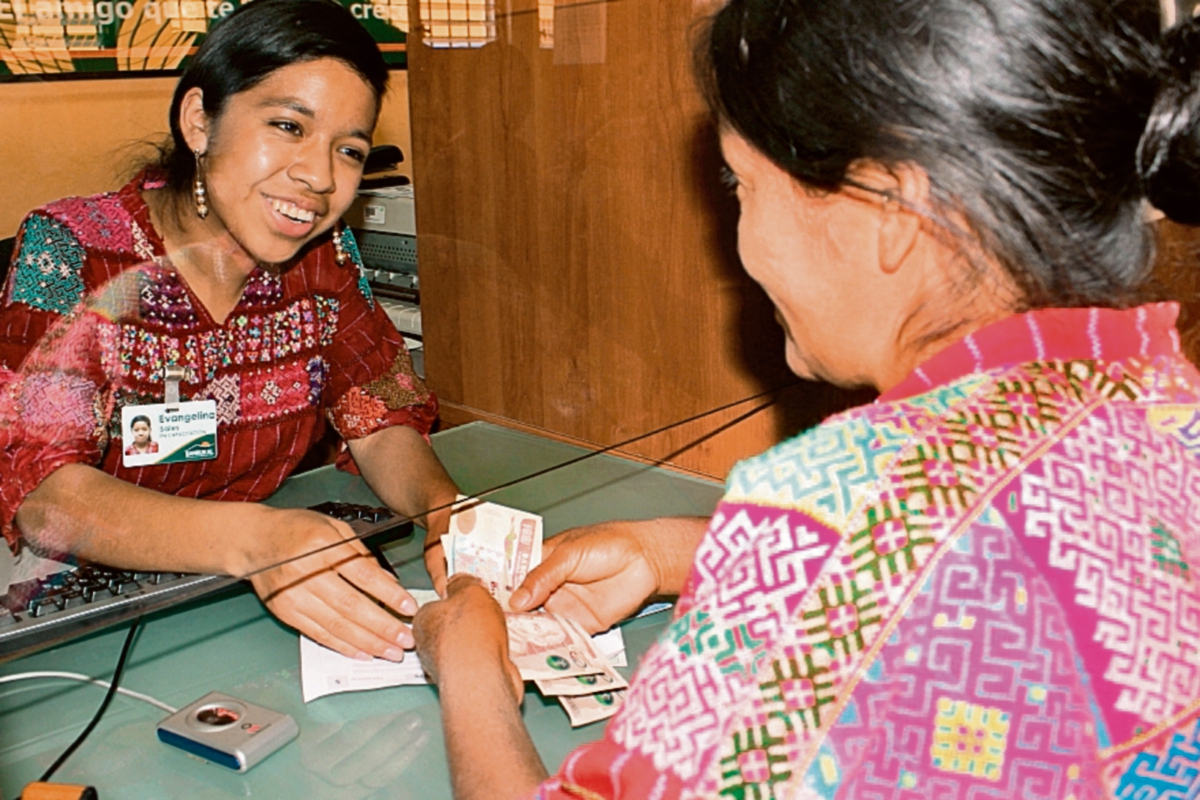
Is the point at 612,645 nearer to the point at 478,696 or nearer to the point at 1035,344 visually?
the point at 478,696

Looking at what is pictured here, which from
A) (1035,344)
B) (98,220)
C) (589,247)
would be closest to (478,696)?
(1035,344)

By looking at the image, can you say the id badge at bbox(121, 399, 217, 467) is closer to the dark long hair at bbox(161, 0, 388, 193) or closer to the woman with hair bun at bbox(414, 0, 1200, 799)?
the dark long hair at bbox(161, 0, 388, 193)

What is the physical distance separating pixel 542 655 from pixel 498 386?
2.21 feet

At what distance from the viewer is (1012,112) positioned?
2.37 feet

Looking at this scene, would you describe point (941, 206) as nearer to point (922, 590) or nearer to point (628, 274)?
point (922, 590)

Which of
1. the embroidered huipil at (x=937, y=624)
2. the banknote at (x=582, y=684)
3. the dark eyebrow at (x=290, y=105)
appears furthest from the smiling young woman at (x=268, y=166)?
the embroidered huipil at (x=937, y=624)

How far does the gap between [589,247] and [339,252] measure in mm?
421

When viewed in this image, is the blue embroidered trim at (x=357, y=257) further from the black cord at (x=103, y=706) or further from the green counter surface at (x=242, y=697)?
the black cord at (x=103, y=706)

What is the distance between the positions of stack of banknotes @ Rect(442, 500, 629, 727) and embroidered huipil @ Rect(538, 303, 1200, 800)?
1.55 ft

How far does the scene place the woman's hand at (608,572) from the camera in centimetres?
131

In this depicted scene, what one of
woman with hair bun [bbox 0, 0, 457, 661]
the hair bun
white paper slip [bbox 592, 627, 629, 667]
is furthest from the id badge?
the hair bun

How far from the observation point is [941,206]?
0.76 meters

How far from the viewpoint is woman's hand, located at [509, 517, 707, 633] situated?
131 cm

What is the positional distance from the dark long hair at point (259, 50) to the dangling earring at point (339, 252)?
28 cm
